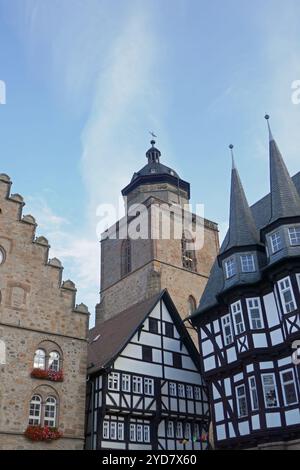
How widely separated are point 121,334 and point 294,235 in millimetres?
10894

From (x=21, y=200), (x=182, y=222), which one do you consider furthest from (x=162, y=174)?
(x=21, y=200)

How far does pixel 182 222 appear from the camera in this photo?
49.1 metres

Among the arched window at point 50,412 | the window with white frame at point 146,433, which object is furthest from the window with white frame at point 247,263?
the arched window at point 50,412

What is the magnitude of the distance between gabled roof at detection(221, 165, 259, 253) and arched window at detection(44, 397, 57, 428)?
1035 cm

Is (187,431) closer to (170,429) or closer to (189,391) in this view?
(170,429)

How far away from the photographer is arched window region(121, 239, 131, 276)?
158ft

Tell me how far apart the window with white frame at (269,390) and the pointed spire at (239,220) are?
20.0 ft

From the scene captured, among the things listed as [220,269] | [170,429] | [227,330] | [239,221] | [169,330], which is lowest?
[170,429]

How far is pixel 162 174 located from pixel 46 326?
27.5 m

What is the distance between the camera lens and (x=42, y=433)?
2350cm

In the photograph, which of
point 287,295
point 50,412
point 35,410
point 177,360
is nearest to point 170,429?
point 177,360

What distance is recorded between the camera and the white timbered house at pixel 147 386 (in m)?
26.1
